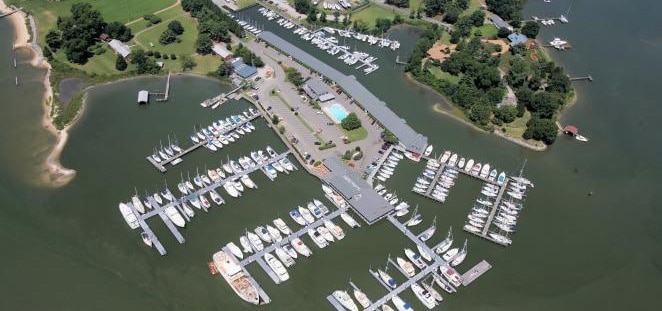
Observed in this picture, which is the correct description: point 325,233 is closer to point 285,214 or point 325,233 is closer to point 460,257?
point 285,214

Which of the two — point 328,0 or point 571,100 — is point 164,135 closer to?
point 328,0

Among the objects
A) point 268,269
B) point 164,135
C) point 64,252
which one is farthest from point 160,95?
point 268,269

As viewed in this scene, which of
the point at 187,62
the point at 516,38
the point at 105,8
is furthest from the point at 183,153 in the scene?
the point at 516,38

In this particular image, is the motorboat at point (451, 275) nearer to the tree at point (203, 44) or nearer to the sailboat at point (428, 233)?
the sailboat at point (428, 233)

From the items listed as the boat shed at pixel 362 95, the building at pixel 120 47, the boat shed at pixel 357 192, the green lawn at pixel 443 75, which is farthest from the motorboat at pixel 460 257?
the building at pixel 120 47

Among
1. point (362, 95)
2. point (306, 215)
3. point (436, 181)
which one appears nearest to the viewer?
point (306, 215)

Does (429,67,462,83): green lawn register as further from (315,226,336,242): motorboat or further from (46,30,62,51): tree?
(46,30,62,51): tree
